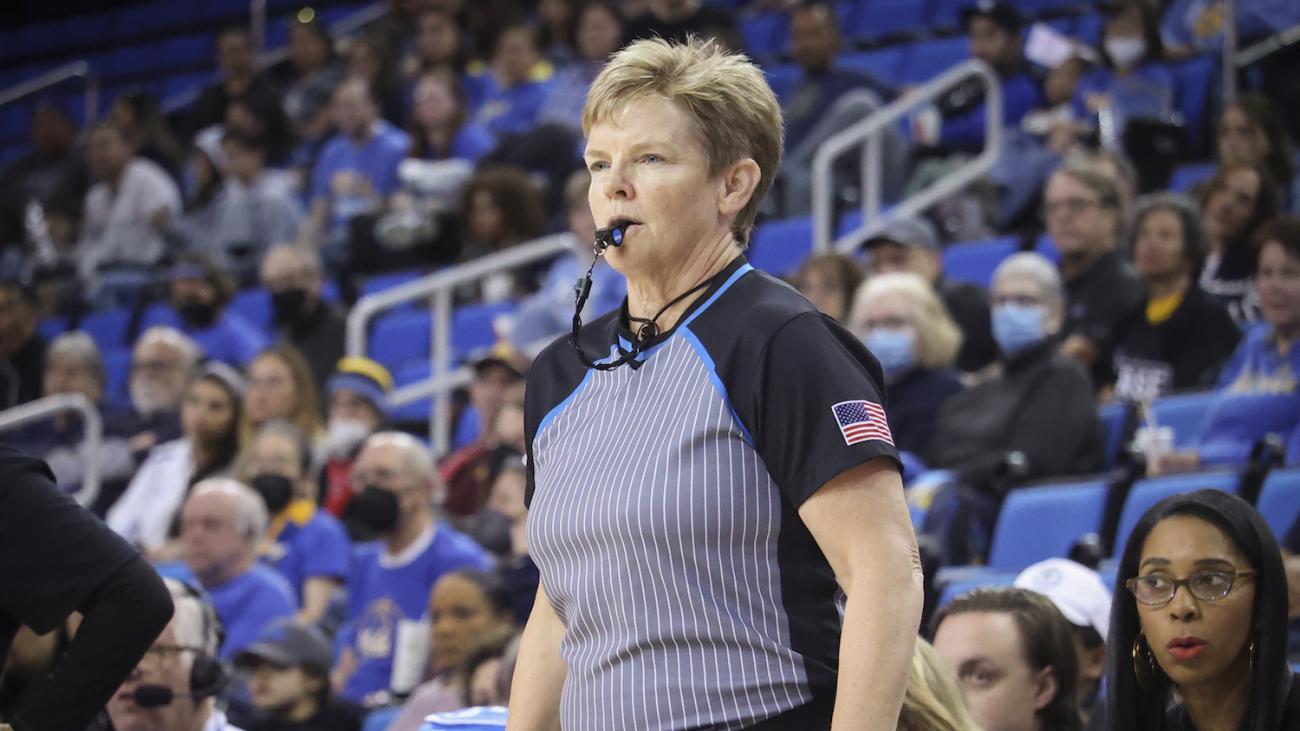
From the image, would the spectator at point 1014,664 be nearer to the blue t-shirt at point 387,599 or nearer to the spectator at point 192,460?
the blue t-shirt at point 387,599

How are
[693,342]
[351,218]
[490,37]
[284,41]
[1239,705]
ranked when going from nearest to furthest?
[693,342]
[1239,705]
[351,218]
[490,37]
[284,41]

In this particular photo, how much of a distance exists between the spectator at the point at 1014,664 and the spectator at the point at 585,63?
602 cm

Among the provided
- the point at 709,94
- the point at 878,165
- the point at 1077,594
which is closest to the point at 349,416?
the point at 878,165

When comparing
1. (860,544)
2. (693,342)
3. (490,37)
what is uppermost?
(490,37)

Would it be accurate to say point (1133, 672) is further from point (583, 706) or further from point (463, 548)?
point (463, 548)

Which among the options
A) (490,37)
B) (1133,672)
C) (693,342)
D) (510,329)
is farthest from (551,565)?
(490,37)

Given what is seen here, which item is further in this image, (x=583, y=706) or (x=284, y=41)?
(x=284, y=41)

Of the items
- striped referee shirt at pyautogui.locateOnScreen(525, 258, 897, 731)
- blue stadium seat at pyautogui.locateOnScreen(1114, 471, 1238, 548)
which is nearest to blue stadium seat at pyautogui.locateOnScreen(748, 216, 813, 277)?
blue stadium seat at pyautogui.locateOnScreen(1114, 471, 1238, 548)

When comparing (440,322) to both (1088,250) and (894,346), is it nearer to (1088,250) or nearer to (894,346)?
(894,346)

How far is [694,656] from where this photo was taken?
1822 mm

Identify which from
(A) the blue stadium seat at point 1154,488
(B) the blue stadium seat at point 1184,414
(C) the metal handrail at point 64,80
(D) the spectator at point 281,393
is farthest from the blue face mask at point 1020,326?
(C) the metal handrail at point 64,80

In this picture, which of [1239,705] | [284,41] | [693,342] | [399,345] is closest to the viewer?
[693,342]

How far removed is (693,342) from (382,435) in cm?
404

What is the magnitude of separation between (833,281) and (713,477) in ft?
14.1
